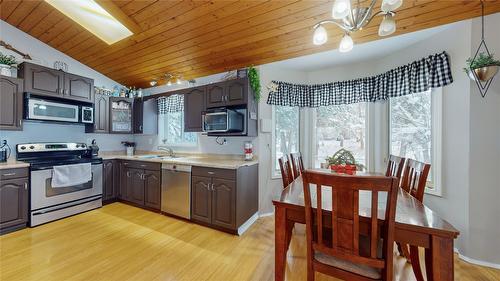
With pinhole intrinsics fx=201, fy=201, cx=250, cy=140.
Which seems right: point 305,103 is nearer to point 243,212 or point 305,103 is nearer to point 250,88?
point 250,88

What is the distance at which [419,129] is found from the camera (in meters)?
2.58

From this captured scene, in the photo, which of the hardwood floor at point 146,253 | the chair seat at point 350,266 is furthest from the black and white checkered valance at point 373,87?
the chair seat at point 350,266

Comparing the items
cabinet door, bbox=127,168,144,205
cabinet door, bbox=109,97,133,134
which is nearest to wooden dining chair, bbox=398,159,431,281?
cabinet door, bbox=127,168,144,205

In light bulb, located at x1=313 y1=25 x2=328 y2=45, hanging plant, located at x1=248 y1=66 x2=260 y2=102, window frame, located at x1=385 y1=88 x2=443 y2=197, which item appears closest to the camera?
light bulb, located at x1=313 y1=25 x2=328 y2=45

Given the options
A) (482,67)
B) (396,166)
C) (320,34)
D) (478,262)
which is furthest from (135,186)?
(482,67)

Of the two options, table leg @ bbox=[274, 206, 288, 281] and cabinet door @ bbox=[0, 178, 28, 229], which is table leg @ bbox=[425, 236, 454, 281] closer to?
table leg @ bbox=[274, 206, 288, 281]

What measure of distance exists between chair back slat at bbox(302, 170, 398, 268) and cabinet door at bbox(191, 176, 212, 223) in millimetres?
1668

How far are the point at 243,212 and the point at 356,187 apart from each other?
1.79 m

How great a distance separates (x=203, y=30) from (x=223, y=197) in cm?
206

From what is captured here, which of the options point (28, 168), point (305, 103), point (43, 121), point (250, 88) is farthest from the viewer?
point (305, 103)

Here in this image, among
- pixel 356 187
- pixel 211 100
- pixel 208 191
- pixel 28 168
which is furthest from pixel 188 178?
pixel 356 187

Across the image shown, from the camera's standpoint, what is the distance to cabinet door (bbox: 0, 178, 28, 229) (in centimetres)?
238

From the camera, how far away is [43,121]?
9.73 feet

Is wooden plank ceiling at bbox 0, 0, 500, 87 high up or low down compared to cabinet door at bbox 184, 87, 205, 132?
up
